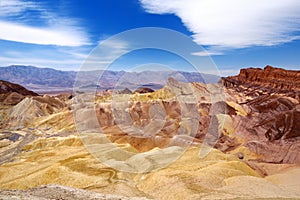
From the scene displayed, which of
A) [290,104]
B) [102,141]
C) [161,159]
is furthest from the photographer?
[290,104]

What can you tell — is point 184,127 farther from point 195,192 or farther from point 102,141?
point 195,192

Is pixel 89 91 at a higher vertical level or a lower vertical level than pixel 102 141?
higher

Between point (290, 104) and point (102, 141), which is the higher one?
point (290, 104)

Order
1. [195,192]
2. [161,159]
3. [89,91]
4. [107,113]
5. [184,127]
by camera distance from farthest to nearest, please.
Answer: [89,91] → [107,113] → [184,127] → [161,159] → [195,192]

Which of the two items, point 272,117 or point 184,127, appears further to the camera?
point 184,127

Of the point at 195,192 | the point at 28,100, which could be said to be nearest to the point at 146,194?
the point at 195,192

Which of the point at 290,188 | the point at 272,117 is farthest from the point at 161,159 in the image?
the point at 272,117

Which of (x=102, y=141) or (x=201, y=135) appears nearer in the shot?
(x=102, y=141)

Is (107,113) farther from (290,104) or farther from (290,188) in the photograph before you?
(290,188)

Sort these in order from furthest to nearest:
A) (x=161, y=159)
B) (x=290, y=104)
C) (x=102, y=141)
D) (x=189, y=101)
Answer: (x=189, y=101), (x=290, y=104), (x=102, y=141), (x=161, y=159)
